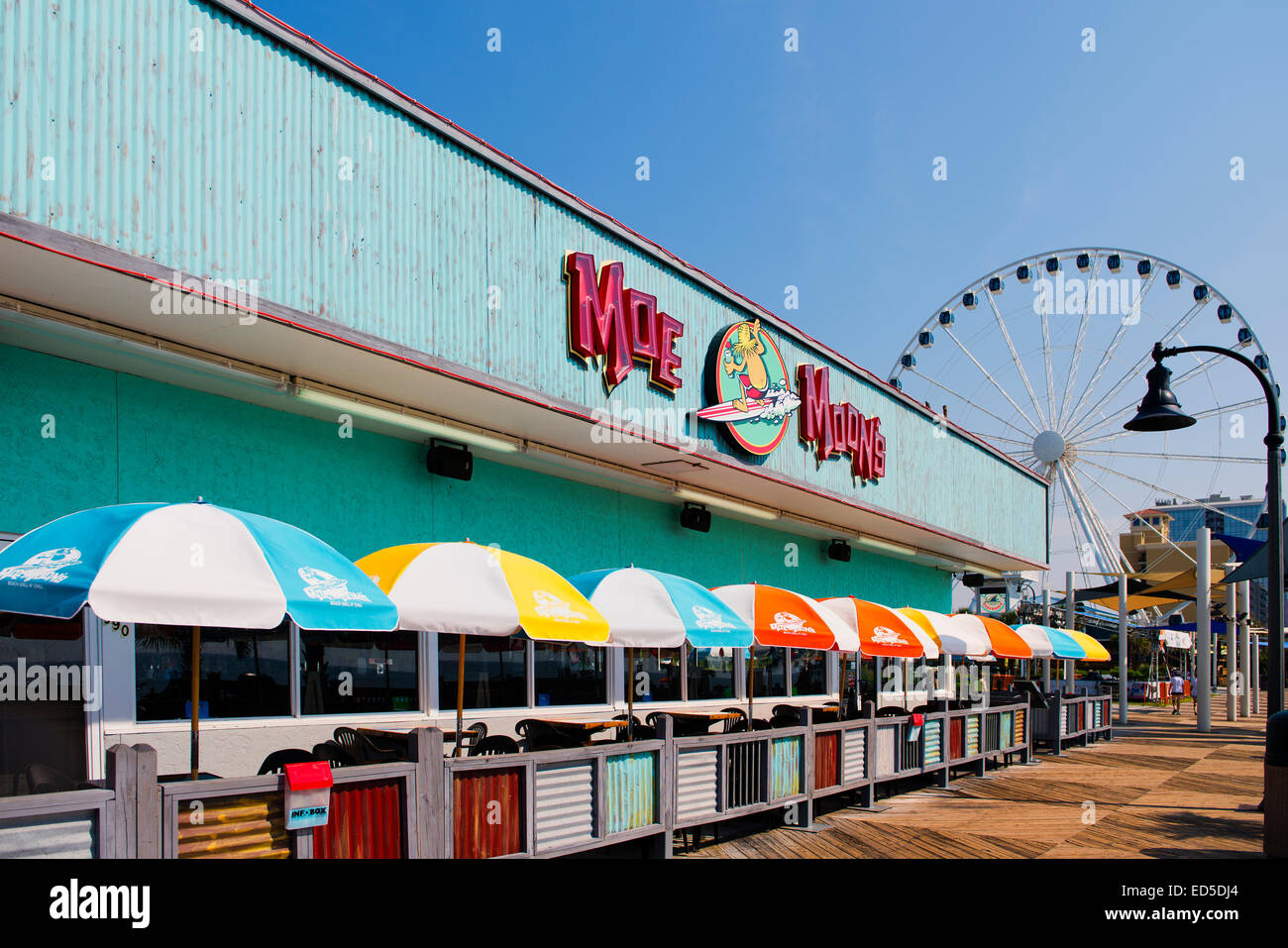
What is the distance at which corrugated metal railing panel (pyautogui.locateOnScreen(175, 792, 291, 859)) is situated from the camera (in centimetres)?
482

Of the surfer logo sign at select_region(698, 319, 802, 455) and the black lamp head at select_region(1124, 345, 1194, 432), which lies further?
the surfer logo sign at select_region(698, 319, 802, 455)

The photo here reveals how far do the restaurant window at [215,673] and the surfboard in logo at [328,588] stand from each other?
10.4 ft

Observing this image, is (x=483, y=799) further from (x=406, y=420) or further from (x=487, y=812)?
(x=406, y=420)

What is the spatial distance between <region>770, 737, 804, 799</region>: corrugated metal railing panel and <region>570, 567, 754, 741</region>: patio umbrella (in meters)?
1.51

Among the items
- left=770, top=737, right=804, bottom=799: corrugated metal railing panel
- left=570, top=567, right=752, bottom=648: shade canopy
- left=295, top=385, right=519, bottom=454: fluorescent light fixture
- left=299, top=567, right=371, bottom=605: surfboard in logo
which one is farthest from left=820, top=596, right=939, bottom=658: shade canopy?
left=299, top=567, right=371, bottom=605: surfboard in logo

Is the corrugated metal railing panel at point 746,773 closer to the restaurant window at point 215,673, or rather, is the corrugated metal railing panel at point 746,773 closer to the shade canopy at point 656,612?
the shade canopy at point 656,612

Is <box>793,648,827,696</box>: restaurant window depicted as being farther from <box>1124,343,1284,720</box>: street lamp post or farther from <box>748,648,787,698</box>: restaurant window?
<box>1124,343,1284,720</box>: street lamp post

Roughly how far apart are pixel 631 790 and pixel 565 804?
83 centimetres

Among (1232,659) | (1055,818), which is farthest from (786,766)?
(1232,659)

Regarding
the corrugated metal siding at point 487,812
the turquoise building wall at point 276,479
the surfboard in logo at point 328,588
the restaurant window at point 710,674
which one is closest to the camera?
the surfboard in logo at point 328,588

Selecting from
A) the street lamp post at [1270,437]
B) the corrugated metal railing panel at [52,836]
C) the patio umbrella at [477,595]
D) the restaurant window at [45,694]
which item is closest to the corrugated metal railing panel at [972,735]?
the street lamp post at [1270,437]

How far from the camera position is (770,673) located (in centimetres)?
1680

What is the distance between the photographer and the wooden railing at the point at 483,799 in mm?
4438
